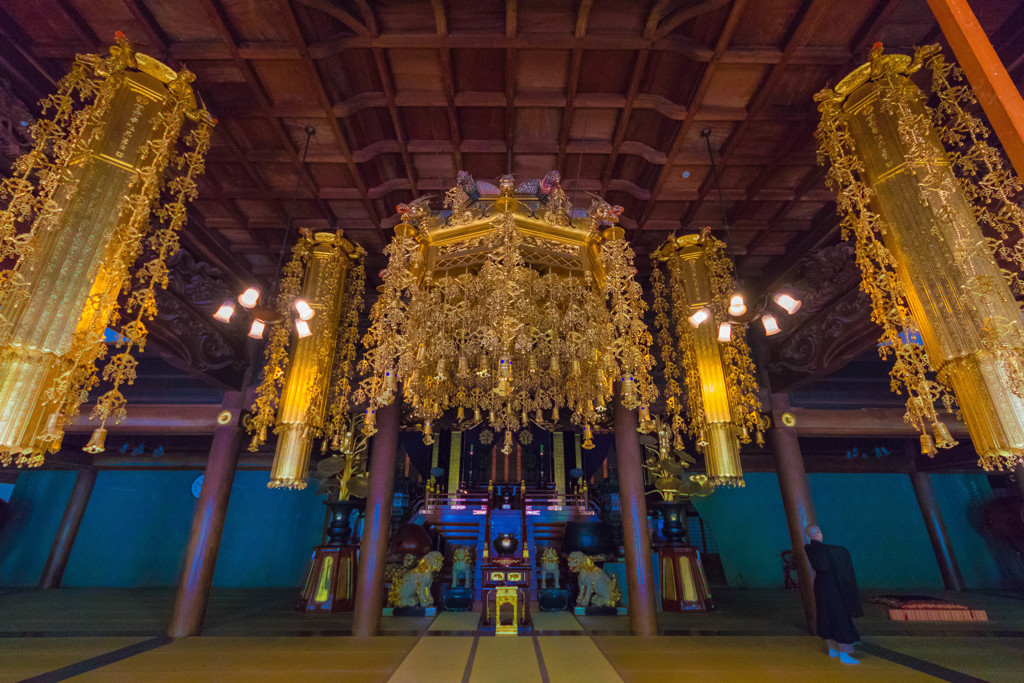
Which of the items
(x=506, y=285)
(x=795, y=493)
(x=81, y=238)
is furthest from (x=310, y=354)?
(x=795, y=493)

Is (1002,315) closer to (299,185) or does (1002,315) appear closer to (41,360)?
(41,360)

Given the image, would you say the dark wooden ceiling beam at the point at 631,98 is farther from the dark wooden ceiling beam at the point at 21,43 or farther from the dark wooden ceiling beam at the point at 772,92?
the dark wooden ceiling beam at the point at 21,43

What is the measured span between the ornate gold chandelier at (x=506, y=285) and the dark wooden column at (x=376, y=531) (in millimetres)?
1770

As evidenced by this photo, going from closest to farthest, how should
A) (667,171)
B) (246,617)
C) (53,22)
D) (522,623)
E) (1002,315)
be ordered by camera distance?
(1002,315)
(53,22)
(667,171)
(522,623)
(246,617)

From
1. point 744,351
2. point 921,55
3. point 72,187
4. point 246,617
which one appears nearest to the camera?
point 72,187

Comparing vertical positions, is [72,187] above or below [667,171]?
below

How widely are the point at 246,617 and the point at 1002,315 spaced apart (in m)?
7.72

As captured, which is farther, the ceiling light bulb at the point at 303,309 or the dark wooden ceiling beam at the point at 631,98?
the ceiling light bulb at the point at 303,309

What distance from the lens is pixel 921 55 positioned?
2.43 meters

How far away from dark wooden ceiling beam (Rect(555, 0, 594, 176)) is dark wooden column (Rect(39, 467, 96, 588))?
11.5m

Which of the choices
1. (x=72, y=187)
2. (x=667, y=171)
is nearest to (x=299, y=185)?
(x=72, y=187)

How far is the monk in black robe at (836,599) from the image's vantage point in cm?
347

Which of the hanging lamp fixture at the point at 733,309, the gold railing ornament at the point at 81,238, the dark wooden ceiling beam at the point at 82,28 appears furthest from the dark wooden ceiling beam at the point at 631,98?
the dark wooden ceiling beam at the point at 82,28

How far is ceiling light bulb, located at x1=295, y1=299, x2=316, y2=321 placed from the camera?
383 cm
